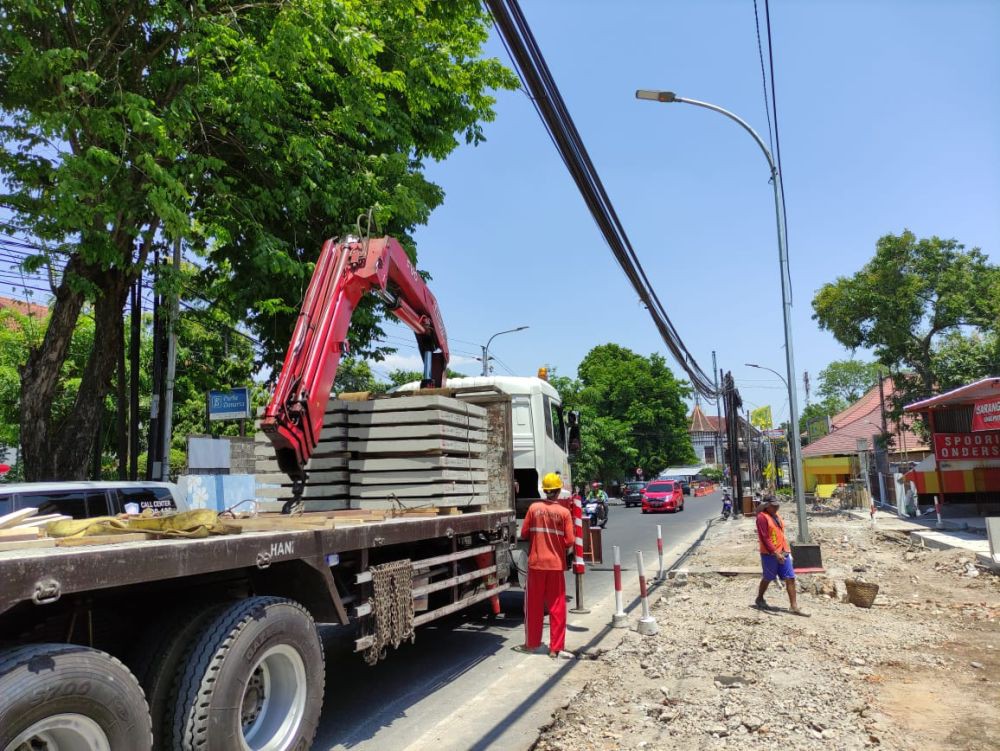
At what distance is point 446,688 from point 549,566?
1468 millimetres

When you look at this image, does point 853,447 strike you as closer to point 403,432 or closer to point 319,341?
point 403,432

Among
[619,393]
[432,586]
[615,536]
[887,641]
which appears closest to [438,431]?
[432,586]

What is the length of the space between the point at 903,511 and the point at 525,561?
21744mm

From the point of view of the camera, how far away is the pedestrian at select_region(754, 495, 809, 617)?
29.1ft

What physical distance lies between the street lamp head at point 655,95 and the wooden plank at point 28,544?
1149cm

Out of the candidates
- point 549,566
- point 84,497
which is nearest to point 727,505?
point 549,566

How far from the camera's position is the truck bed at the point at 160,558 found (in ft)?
8.06

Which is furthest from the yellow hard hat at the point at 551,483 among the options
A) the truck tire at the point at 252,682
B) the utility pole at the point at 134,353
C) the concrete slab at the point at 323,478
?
the utility pole at the point at 134,353

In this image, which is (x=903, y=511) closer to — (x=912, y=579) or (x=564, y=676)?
(x=912, y=579)

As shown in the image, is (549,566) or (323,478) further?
(549,566)

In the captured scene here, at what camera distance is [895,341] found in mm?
26750

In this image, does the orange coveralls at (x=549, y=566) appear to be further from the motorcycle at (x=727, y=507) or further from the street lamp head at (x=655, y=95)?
the motorcycle at (x=727, y=507)

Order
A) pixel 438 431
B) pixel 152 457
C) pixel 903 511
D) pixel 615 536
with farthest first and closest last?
pixel 903 511 < pixel 615 536 < pixel 152 457 < pixel 438 431

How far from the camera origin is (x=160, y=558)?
299cm
